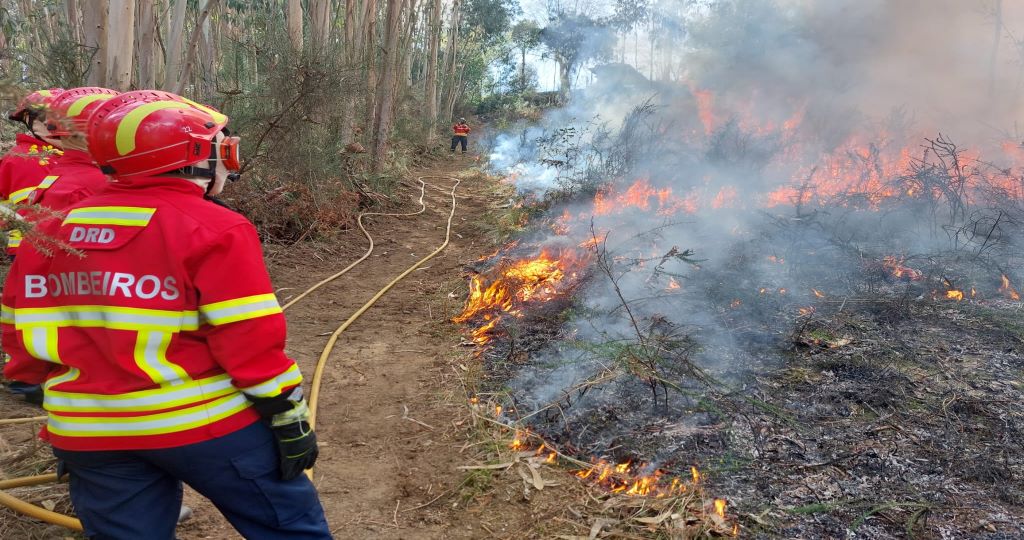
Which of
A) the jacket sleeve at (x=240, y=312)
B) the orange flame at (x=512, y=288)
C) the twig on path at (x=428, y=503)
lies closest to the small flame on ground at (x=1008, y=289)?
the orange flame at (x=512, y=288)

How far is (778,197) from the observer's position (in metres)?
9.03

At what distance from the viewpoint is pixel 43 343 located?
180 cm

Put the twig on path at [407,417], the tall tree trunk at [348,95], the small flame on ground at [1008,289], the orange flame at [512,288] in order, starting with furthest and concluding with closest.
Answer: the tall tree trunk at [348,95]
the orange flame at [512,288]
the small flame on ground at [1008,289]
the twig on path at [407,417]

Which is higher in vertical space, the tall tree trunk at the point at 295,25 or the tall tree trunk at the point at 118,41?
the tall tree trunk at the point at 295,25

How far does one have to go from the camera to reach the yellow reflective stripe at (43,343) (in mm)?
1793

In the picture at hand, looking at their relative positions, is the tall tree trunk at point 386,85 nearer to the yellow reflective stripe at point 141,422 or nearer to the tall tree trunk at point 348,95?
the tall tree trunk at point 348,95

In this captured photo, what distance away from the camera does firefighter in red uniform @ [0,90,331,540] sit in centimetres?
174

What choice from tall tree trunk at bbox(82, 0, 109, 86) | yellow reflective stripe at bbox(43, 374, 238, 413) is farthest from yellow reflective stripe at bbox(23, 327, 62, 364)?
tall tree trunk at bbox(82, 0, 109, 86)

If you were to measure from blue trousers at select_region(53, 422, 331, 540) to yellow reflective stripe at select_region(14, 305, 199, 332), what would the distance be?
1.24 feet

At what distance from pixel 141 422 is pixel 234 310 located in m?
0.43

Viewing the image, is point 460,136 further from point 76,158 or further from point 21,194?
point 76,158

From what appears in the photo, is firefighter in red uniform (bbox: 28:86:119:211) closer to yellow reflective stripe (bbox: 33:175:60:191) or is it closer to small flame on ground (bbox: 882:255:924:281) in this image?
yellow reflective stripe (bbox: 33:175:60:191)

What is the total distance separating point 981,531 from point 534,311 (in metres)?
3.77

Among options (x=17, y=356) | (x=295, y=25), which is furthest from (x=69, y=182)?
(x=295, y=25)
